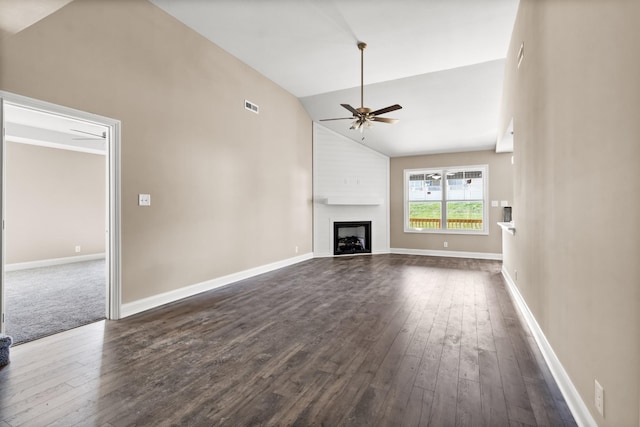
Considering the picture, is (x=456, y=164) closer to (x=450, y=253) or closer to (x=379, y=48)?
(x=450, y=253)

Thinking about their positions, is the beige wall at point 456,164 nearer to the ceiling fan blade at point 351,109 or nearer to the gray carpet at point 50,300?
the ceiling fan blade at point 351,109

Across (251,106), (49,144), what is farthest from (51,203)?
(251,106)

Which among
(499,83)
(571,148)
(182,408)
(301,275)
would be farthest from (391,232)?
(182,408)

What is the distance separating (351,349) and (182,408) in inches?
51.4

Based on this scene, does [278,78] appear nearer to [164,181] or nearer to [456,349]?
[164,181]

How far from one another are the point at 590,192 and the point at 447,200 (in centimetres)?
675

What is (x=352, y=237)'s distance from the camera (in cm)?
806

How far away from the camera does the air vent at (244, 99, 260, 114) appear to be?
5.17 meters

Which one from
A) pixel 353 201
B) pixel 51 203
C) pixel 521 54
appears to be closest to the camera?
pixel 521 54

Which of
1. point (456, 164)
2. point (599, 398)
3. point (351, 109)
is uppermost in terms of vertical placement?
point (351, 109)

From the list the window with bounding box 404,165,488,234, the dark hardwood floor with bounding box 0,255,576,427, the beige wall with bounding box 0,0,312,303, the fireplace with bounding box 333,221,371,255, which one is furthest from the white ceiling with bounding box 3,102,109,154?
the window with bounding box 404,165,488,234

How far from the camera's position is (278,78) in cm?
568

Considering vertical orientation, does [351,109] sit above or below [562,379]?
above

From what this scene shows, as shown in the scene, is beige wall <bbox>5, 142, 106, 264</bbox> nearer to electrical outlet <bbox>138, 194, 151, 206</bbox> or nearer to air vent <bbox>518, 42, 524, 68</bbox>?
electrical outlet <bbox>138, 194, 151, 206</bbox>
